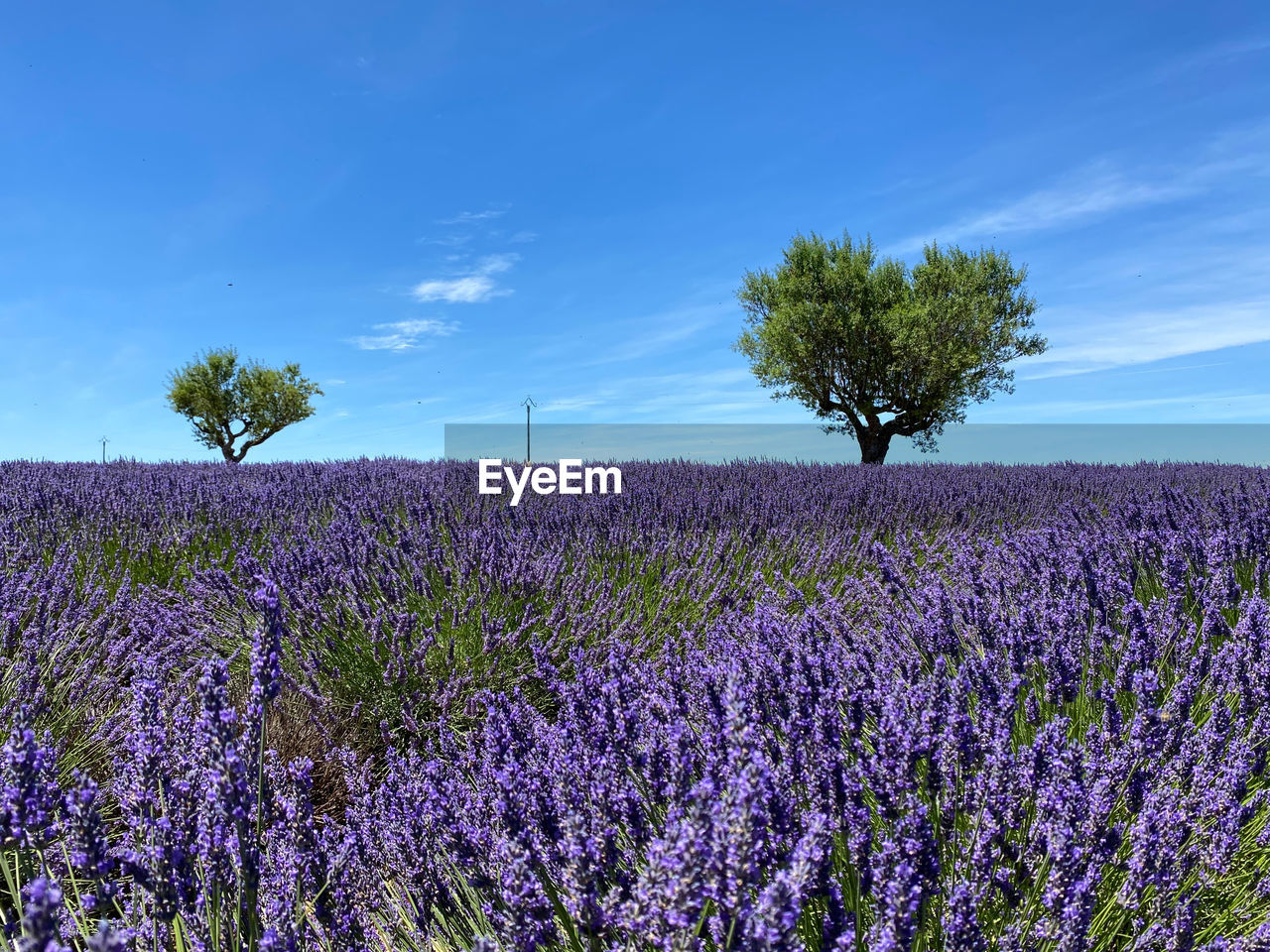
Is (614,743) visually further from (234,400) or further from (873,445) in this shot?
(234,400)

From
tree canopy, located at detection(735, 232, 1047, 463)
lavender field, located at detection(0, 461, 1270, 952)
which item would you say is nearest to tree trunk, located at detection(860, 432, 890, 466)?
tree canopy, located at detection(735, 232, 1047, 463)

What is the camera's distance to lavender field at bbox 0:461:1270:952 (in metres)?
1.10

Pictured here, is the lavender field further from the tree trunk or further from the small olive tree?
the small olive tree

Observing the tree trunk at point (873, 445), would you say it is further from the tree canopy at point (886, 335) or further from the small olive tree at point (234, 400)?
the small olive tree at point (234, 400)

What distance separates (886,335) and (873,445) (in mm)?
3258

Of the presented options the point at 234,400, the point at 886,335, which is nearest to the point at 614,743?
the point at 886,335

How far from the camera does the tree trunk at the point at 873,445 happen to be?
2127cm

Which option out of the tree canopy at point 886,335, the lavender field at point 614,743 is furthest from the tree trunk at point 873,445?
the lavender field at point 614,743

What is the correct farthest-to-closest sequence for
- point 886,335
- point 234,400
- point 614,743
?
point 234,400, point 886,335, point 614,743

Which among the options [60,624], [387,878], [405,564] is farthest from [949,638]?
[60,624]

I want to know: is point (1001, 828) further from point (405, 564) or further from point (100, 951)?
point (405, 564)

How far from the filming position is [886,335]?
19.8 m

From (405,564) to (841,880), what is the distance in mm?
2864

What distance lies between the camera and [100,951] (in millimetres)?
625
